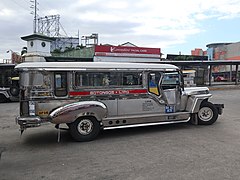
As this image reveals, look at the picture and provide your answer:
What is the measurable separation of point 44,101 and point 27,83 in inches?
25.8

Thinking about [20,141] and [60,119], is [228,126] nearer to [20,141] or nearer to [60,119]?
[60,119]

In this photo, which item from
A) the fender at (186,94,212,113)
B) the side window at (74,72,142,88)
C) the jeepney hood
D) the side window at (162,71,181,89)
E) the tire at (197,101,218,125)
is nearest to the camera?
the side window at (74,72,142,88)

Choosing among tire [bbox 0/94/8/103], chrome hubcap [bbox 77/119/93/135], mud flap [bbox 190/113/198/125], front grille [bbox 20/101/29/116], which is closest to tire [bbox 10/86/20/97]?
tire [bbox 0/94/8/103]

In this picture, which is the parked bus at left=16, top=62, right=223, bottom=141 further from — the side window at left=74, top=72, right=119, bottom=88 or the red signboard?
the red signboard

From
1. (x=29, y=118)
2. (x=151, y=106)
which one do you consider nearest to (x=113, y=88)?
(x=151, y=106)

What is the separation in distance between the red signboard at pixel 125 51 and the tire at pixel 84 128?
23.6 metres

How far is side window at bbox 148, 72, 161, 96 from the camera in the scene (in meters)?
8.63

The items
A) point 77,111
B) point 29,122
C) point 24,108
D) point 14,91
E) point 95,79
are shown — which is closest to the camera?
point 29,122

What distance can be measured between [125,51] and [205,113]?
24.0m

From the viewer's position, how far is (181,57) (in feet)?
147

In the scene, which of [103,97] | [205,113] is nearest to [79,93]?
[103,97]

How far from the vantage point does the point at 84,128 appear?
780 cm

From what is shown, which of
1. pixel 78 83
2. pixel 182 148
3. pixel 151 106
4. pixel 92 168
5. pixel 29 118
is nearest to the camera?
pixel 92 168

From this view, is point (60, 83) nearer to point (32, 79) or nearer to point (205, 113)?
point (32, 79)
